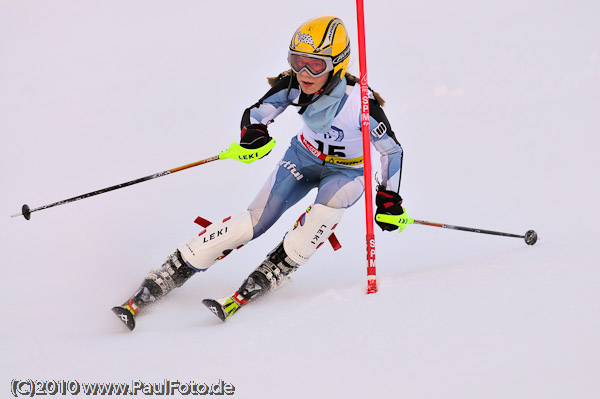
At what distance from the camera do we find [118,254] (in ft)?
14.7

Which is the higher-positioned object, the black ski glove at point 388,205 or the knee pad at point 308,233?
the black ski glove at point 388,205

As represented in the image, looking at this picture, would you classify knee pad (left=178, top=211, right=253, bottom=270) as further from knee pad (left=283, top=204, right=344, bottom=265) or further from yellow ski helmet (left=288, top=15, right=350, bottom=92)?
yellow ski helmet (left=288, top=15, right=350, bottom=92)

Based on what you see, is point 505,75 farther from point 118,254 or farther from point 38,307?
point 38,307

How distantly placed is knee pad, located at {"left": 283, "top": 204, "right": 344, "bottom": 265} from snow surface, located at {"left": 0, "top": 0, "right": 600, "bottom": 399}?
0.68 ft

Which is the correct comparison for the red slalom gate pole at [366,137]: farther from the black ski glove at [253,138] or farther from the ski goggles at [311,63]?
the black ski glove at [253,138]

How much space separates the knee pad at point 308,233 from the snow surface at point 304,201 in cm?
21

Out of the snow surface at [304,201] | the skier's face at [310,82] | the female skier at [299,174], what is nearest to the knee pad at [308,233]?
the female skier at [299,174]

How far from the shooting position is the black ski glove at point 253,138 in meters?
3.60

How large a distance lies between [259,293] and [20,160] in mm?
3139

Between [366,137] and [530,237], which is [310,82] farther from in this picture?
[530,237]

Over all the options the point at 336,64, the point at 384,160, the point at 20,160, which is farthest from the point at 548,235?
the point at 20,160

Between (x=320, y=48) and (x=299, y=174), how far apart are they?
72 cm

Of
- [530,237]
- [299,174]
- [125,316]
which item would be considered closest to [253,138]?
[299,174]

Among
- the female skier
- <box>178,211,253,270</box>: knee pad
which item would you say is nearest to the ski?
the female skier
